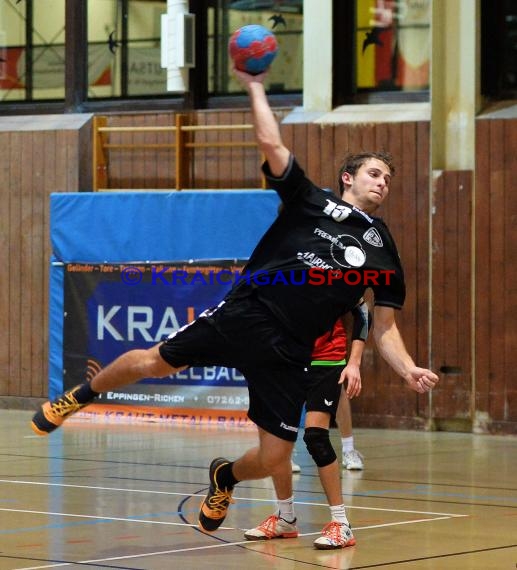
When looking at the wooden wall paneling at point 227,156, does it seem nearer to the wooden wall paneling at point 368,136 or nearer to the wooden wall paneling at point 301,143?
the wooden wall paneling at point 301,143

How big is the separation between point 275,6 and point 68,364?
17.8 ft

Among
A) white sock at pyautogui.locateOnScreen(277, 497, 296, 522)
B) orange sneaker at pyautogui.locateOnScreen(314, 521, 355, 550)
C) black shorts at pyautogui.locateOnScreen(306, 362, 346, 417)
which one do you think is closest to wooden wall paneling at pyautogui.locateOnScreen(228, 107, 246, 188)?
black shorts at pyautogui.locateOnScreen(306, 362, 346, 417)

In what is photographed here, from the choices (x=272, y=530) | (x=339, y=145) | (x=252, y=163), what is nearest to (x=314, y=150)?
(x=339, y=145)

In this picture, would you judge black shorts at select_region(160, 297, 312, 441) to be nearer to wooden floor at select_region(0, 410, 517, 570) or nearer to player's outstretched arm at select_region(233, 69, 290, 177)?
wooden floor at select_region(0, 410, 517, 570)

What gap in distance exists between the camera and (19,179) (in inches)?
749

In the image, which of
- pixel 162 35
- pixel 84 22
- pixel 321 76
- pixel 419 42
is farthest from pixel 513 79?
pixel 84 22

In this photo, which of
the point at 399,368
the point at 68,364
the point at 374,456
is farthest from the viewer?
the point at 68,364

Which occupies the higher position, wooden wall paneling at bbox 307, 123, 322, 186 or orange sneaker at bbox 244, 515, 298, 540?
wooden wall paneling at bbox 307, 123, 322, 186

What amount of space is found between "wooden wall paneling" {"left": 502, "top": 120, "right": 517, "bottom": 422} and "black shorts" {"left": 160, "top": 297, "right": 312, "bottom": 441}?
8240 mm

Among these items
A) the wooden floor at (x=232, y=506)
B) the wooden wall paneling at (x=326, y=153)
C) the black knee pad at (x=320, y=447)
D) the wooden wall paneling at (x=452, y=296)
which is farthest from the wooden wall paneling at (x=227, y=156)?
the black knee pad at (x=320, y=447)

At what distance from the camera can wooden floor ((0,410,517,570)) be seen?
25.3 ft

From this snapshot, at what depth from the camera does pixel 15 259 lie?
19062mm

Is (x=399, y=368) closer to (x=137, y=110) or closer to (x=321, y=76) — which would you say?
(x=321, y=76)

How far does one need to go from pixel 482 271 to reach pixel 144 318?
4361mm
